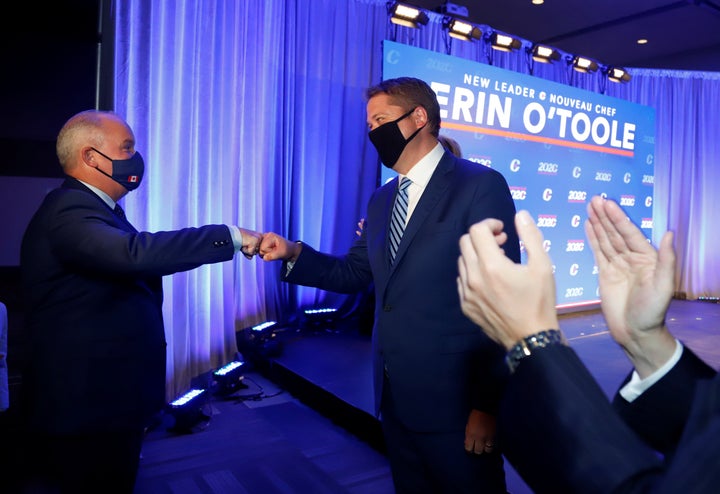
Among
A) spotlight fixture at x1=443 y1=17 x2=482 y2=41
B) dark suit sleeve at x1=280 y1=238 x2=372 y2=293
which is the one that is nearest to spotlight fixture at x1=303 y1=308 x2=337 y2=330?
dark suit sleeve at x1=280 y1=238 x2=372 y2=293

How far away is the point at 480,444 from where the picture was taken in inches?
55.7

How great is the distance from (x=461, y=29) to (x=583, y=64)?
2.04 meters

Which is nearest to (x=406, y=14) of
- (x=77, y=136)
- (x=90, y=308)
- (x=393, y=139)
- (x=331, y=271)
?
(x=393, y=139)

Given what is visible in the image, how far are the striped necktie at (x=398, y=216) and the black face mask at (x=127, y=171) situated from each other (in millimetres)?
938

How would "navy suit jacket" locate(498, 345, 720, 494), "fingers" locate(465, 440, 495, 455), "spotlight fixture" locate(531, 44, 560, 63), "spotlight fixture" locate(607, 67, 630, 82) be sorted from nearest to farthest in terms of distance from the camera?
"navy suit jacket" locate(498, 345, 720, 494), "fingers" locate(465, 440, 495, 455), "spotlight fixture" locate(531, 44, 560, 63), "spotlight fixture" locate(607, 67, 630, 82)

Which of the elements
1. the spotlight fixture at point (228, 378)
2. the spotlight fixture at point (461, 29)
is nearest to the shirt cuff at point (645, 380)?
the spotlight fixture at point (228, 378)

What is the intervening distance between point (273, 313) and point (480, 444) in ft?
12.1

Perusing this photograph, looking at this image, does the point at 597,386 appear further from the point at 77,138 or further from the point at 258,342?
the point at 258,342

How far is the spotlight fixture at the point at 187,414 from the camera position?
3010 mm

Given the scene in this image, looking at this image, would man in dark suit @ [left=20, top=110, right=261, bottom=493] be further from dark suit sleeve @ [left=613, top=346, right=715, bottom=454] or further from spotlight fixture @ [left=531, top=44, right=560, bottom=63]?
spotlight fixture @ [left=531, top=44, right=560, bottom=63]

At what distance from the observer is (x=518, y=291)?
1.91ft

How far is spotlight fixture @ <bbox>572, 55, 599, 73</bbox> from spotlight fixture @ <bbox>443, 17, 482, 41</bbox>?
5.64 ft

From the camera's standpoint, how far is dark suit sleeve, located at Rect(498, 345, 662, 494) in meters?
0.51

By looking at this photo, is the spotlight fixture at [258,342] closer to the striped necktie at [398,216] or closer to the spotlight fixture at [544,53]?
the striped necktie at [398,216]
